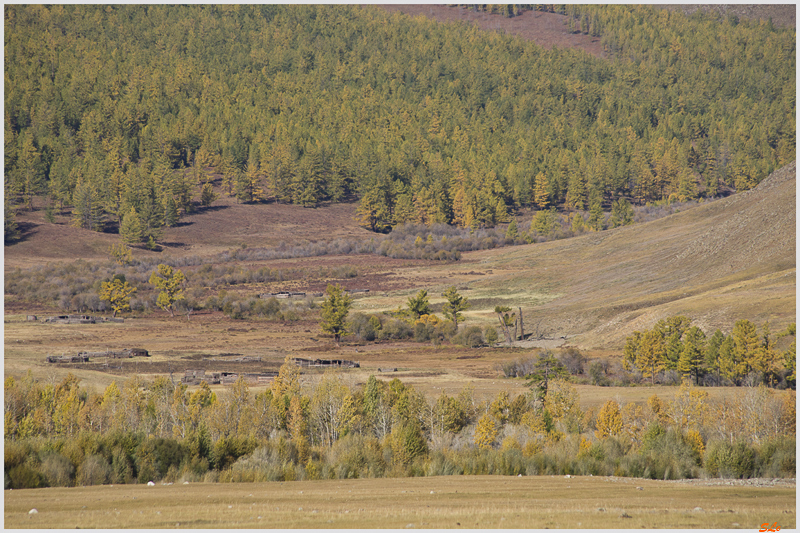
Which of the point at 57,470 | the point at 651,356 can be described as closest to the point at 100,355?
the point at 57,470

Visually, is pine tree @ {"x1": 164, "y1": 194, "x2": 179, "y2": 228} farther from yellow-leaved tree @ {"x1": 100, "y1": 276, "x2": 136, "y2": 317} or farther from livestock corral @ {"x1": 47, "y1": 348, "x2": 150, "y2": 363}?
livestock corral @ {"x1": 47, "y1": 348, "x2": 150, "y2": 363}

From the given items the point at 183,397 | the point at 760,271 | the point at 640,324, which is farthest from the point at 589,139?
the point at 183,397

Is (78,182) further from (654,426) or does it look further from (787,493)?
(787,493)

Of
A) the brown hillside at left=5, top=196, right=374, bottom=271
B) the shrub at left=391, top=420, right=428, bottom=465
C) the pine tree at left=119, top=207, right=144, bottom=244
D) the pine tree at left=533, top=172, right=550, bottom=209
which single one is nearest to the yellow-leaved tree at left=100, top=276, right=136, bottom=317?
the brown hillside at left=5, top=196, right=374, bottom=271

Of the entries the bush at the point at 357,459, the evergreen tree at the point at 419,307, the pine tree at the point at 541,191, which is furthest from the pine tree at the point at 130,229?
the bush at the point at 357,459

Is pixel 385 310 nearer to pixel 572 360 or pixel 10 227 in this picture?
pixel 572 360
